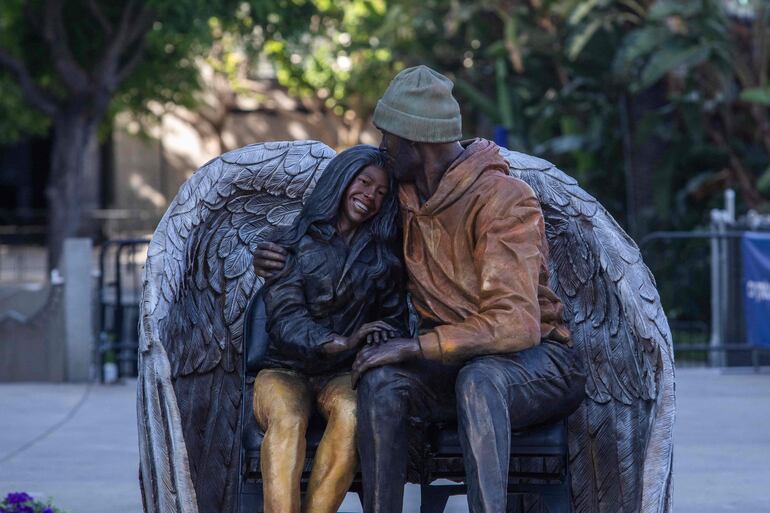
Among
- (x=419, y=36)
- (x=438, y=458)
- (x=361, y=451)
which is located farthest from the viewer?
(x=419, y=36)

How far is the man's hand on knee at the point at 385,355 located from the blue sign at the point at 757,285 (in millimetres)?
7158

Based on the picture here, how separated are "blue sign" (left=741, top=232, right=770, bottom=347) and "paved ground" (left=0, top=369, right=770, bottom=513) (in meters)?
0.36

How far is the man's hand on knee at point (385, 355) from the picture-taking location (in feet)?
14.6

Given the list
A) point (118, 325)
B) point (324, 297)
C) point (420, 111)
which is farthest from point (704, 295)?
point (420, 111)

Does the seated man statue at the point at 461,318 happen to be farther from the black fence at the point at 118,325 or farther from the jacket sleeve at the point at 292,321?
the black fence at the point at 118,325

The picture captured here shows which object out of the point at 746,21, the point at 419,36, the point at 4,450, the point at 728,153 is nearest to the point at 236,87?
the point at 419,36

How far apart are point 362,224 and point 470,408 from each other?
2.77 ft

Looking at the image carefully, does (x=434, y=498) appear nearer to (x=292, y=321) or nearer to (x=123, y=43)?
(x=292, y=321)

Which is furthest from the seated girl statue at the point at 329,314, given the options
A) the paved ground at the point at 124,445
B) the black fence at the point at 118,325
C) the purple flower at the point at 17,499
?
the black fence at the point at 118,325

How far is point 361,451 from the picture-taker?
4.39 meters

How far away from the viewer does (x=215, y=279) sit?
529 centimetres

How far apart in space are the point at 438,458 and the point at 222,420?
89cm

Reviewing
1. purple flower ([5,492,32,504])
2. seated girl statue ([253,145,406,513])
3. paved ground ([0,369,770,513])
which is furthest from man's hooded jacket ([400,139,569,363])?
paved ground ([0,369,770,513])

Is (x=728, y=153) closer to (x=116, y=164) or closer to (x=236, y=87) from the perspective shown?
(x=236, y=87)
